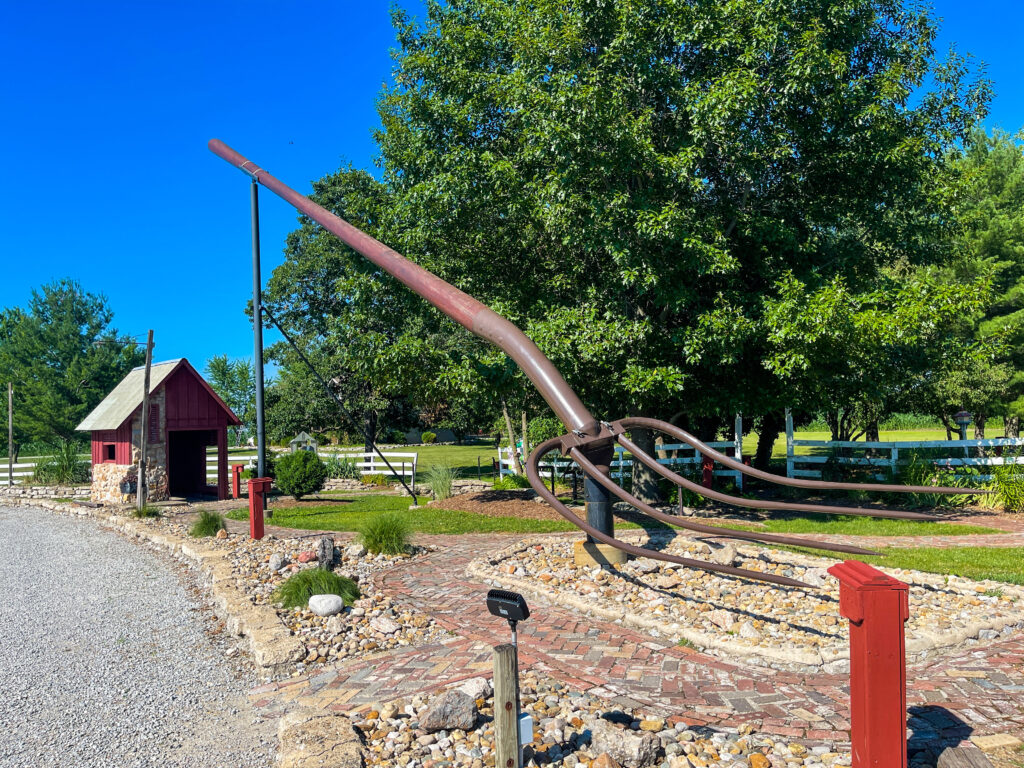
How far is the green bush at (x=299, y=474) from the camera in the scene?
17922 mm

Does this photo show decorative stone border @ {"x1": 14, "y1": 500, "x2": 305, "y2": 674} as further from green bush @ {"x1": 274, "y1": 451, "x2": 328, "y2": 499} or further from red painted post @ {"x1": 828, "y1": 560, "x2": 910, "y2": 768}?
green bush @ {"x1": 274, "y1": 451, "x2": 328, "y2": 499}

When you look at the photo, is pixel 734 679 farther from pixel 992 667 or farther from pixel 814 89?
pixel 814 89

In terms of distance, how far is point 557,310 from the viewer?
467 inches

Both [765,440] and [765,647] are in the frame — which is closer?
[765,647]

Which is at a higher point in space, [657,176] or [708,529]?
[657,176]

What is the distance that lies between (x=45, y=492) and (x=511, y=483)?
1485cm

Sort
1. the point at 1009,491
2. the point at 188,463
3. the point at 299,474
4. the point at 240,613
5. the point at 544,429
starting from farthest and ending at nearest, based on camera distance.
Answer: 1. the point at 188,463
2. the point at 544,429
3. the point at 299,474
4. the point at 1009,491
5. the point at 240,613

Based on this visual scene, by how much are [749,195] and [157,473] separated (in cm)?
1556

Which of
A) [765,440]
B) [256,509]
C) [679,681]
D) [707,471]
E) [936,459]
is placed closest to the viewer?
[679,681]

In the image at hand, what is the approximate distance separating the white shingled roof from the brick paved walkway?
14751 mm

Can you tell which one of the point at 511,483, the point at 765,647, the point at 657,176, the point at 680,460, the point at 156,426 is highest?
the point at 657,176

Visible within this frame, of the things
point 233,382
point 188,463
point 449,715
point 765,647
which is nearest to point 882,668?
point 765,647

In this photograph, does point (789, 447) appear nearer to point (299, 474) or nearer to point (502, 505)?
point (502, 505)

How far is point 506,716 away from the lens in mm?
3508
